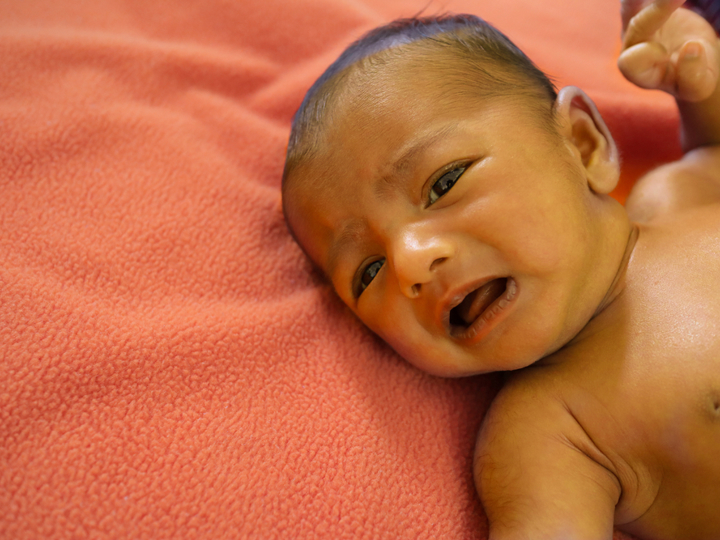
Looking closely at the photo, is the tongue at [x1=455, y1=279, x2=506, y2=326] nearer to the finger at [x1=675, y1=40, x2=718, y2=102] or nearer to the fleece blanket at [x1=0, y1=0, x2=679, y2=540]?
the fleece blanket at [x1=0, y1=0, x2=679, y2=540]

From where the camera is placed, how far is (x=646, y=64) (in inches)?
45.0

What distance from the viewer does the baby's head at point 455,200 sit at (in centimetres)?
90

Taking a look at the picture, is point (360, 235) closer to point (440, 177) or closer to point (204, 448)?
point (440, 177)

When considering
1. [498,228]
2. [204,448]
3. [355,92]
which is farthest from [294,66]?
[204,448]

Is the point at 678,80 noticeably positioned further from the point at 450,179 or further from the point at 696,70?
the point at 450,179

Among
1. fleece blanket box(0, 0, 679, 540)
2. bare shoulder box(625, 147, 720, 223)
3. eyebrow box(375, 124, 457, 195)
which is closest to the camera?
fleece blanket box(0, 0, 679, 540)

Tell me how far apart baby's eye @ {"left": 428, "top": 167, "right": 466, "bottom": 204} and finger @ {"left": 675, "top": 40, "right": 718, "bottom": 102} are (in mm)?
561

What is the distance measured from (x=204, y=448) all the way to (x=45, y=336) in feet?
1.01

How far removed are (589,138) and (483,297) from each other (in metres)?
0.39

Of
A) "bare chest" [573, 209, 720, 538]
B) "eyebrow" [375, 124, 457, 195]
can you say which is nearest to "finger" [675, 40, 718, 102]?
"bare chest" [573, 209, 720, 538]

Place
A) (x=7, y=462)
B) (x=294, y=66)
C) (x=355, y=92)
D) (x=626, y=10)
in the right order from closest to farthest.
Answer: (x=7, y=462)
(x=355, y=92)
(x=626, y=10)
(x=294, y=66)

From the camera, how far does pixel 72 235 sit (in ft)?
3.39

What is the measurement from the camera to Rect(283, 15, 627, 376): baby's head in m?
0.90

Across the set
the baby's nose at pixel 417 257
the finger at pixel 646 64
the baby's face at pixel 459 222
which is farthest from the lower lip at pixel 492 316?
the finger at pixel 646 64
